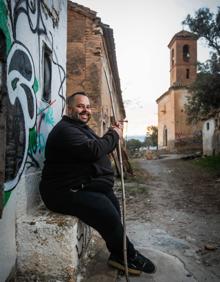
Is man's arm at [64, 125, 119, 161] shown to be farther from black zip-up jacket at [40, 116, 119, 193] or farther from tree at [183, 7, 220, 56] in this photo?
tree at [183, 7, 220, 56]

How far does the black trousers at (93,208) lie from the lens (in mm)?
2799

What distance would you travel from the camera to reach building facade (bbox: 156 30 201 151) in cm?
3159

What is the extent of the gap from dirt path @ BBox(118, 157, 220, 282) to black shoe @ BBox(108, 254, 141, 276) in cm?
67

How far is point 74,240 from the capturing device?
2.84 meters

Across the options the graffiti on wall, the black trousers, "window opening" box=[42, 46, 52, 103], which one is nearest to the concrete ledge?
the black trousers

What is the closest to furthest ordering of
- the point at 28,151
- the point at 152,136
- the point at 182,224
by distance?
1. the point at 28,151
2. the point at 182,224
3. the point at 152,136

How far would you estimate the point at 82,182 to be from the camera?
2.84 m

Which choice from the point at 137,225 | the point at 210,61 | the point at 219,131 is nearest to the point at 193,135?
the point at 219,131

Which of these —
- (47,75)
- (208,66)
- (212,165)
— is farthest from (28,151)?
(208,66)

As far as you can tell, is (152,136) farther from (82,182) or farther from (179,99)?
(82,182)

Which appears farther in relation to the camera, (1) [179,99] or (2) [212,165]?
(1) [179,99]

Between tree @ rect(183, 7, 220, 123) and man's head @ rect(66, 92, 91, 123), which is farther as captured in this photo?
tree @ rect(183, 7, 220, 123)

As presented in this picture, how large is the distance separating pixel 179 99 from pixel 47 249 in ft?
105

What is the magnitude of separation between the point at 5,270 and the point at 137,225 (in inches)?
117
